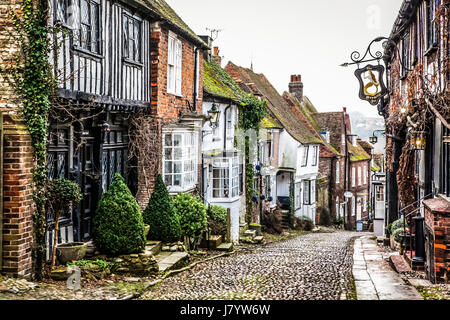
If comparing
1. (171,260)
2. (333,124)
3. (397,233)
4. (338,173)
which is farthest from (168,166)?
(333,124)

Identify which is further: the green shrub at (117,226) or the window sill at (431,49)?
the window sill at (431,49)

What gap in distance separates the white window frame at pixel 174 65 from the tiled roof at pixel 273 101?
12.1 meters

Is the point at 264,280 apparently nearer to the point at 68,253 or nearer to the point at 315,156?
the point at 68,253

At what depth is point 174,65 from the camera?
14.4 meters

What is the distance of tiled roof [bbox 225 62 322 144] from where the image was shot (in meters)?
29.1

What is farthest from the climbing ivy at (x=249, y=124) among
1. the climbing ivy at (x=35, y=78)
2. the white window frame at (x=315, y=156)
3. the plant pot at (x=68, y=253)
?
the climbing ivy at (x=35, y=78)

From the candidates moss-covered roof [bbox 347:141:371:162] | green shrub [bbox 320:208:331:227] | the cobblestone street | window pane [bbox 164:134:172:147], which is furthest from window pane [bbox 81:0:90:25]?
moss-covered roof [bbox 347:141:371:162]

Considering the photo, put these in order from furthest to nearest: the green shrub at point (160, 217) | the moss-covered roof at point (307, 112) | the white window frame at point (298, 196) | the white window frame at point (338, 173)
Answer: the white window frame at point (338, 173) < the moss-covered roof at point (307, 112) < the white window frame at point (298, 196) < the green shrub at point (160, 217)

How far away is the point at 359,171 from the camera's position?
4247 centimetres

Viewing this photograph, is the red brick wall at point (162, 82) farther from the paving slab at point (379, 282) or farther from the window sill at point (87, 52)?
the paving slab at point (379, 282)

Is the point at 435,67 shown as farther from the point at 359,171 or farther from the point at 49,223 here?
the point at 359,171

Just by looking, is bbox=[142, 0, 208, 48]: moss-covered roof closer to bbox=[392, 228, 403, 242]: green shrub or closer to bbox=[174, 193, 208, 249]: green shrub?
bbox=[174, 193, 208, 249]: green shrub

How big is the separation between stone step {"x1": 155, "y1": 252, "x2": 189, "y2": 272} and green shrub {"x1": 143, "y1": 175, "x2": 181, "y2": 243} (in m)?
0.59

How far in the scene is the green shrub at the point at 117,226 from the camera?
9375mm
